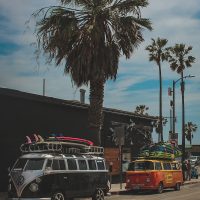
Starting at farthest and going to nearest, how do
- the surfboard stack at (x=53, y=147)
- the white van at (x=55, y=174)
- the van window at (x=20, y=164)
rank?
the surfboard stack at (x=53, y=147) → the van window at (x=20, y=164) → the white van at (x=55, y=174)

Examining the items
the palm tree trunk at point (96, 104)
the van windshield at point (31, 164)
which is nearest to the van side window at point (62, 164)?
the van windshield at point (31, 164)

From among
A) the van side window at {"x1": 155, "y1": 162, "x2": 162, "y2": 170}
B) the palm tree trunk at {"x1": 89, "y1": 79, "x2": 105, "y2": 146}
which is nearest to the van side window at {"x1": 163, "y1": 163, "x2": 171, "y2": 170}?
the van side window at {"x1": 155, "y1": 162, "x2": 162, "y2": 170}

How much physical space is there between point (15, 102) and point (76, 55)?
13.9 ft

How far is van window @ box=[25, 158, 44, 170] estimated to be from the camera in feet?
60.2

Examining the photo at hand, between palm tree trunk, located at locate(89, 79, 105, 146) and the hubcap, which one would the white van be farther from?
palm tree trunk, located at locate(89, 79, 105, 146)

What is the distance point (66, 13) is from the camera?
1059 inches

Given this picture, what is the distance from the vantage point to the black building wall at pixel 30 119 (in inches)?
982

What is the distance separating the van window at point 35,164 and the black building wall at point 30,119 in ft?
21.2

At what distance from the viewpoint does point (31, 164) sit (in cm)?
1852

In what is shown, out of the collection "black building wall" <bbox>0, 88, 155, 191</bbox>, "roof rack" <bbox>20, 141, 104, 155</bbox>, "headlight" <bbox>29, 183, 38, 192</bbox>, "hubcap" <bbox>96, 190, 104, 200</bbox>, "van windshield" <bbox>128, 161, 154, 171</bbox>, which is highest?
"black building wall" <bbox>0, 88, 155, 191</bbox>

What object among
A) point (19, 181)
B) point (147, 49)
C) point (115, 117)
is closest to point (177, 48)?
point (147, 49)

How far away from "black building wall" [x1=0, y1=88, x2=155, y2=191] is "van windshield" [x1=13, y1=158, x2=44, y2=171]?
20.6ft

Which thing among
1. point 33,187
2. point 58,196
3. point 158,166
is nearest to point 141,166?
point 158,166

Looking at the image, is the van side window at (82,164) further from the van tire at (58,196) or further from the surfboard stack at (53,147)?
the van tire at (58,196)
